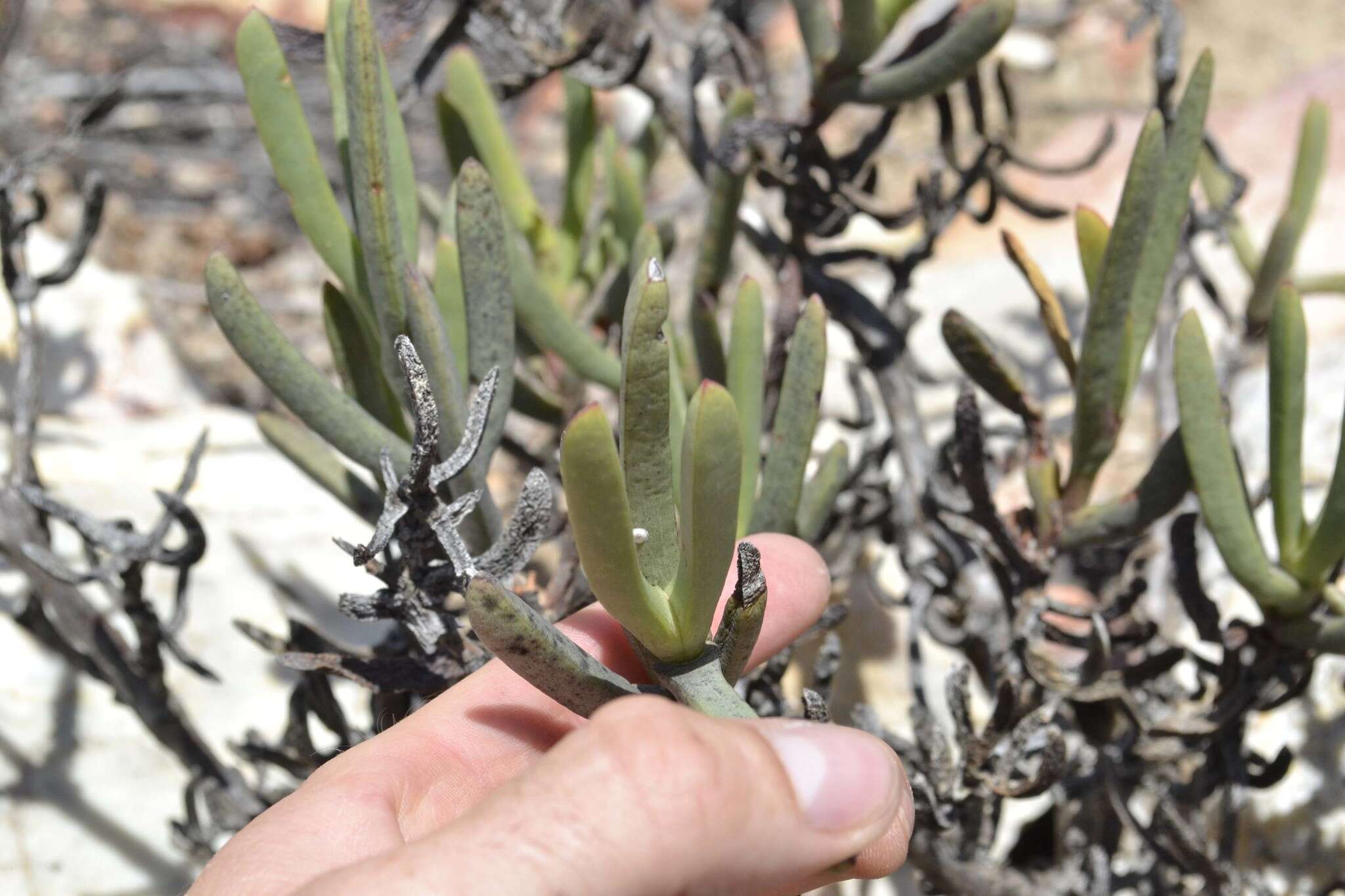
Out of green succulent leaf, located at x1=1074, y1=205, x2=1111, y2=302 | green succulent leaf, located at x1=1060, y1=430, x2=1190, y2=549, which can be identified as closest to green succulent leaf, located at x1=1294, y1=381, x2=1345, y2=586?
green succulent leaf, located at x1=1060, y1=430, x2=1190, y2=549

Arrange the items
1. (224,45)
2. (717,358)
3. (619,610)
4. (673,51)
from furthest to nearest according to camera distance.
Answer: (224,45), (673,51), (717,358), (619,610)

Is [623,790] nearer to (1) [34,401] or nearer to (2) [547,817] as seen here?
(2) [547,817]

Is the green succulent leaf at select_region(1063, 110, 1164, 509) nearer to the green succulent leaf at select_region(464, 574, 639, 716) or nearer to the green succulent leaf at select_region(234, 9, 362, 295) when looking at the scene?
the green succulent leaf at select_region(464, 574, 639, 716)

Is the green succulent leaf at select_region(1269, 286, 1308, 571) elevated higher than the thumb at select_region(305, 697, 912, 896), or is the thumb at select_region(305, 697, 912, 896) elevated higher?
the green succulent leaf at select_region(1269, 286, 1308, 571)

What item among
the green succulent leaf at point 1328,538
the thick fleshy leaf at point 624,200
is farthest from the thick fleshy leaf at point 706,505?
the thick fleshy leaf at point 624,200

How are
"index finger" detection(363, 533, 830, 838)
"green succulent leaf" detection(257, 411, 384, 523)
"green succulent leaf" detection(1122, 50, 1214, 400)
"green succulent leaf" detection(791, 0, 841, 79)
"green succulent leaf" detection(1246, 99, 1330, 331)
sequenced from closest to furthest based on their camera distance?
"index finger" detection(363, 533, 830, 838) → "green succulent leaf" detection(1122, 50, 1214, 400) → "green succulent leaf" detection(257, 411, 384, 523) → "green succulent leaf" detection(791, 0, 841, 79) → "green succulent leaf" detection(1246, 99, 1330, 331)

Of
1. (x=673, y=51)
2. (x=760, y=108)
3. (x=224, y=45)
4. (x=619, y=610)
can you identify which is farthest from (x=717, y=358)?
(x=224, y=45)
